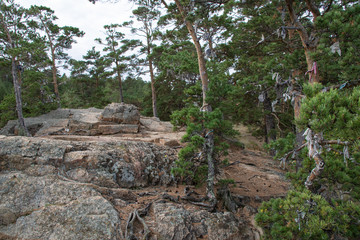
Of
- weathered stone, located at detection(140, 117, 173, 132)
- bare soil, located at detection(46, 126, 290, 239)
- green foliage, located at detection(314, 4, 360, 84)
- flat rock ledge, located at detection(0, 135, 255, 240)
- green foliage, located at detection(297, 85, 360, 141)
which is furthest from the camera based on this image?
weathered stone, located at detection(140, 117, 173, 132)

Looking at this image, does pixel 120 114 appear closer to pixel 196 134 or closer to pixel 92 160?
pixel 92 160

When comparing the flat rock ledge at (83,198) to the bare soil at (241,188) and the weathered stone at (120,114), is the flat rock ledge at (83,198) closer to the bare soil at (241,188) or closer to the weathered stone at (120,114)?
the bare soil at (241,188)

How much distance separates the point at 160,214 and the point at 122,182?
5.41 feet

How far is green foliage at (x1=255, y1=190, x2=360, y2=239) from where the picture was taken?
3.24 m

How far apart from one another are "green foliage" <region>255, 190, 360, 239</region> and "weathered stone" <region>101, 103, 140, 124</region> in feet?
31.9

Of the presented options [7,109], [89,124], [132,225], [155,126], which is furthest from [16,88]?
[132,225]

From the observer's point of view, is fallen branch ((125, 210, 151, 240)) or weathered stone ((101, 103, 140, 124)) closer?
fallen branch ((125, 210, 151, 240))

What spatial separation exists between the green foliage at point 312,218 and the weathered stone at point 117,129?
8.90 metres

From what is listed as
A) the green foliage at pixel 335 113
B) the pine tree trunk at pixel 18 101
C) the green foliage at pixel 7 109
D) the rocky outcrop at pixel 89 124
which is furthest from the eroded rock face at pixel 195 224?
the green foliage at pixel 7 109

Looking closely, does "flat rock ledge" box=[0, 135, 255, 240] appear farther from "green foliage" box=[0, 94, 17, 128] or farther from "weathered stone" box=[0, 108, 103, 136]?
"green foliage" box=[0, 94, 17, 128]

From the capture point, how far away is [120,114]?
12344mm

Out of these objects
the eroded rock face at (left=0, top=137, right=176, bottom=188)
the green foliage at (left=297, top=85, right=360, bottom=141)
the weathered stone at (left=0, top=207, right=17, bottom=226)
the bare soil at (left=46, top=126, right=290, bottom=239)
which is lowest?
the bare soil at (left=46, top=126, right=290, bottom=239)

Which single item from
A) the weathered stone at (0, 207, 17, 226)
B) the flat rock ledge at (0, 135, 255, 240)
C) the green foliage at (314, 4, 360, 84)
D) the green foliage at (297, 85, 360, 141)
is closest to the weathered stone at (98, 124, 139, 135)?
the flat rock ledge at (0, 135, 255, 240)

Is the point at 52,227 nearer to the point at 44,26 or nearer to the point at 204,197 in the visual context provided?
the point at 204,197
